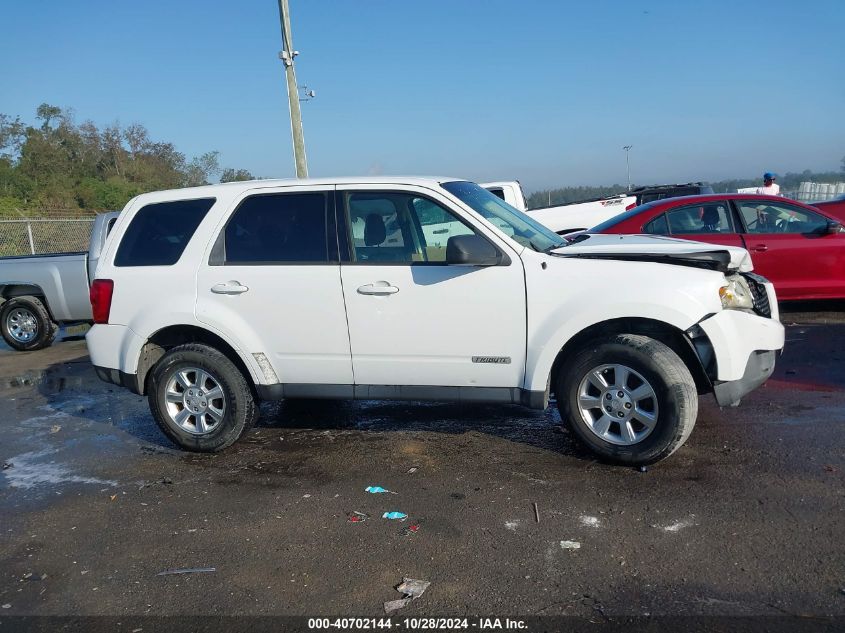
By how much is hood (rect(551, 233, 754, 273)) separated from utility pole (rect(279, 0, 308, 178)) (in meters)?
11.3

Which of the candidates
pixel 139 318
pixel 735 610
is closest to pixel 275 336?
pixel 139 318

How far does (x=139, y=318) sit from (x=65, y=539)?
1.79 m

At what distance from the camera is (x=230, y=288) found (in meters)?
5.10

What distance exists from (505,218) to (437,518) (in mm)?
2242

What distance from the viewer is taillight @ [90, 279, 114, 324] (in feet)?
17.7

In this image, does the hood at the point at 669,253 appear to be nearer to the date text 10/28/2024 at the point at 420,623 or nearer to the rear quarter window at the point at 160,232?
the date text 10/28/2024 at the point at 420,623

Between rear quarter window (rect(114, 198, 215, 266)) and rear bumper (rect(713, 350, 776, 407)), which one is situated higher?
rear quarter window (rect(114, 198, 215, 266))

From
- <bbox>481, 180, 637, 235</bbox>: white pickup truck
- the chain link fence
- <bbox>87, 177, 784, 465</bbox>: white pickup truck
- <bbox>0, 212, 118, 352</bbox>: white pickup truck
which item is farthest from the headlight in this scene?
the chain link fence

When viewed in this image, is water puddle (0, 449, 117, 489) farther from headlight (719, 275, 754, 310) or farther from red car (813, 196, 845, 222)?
red car (813, 196, 845, 222)

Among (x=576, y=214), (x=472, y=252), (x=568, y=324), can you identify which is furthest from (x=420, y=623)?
(x=576, y=214)

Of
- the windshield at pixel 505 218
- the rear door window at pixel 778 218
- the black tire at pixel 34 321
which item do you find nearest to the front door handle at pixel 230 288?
the windshield at pixel 505 218

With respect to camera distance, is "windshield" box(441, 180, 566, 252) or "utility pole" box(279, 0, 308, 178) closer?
"windshield" box(441, 180, 566, 252)

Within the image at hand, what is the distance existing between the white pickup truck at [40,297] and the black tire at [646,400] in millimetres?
8305

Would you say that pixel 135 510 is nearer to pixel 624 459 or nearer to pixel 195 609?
pixel 195 609
